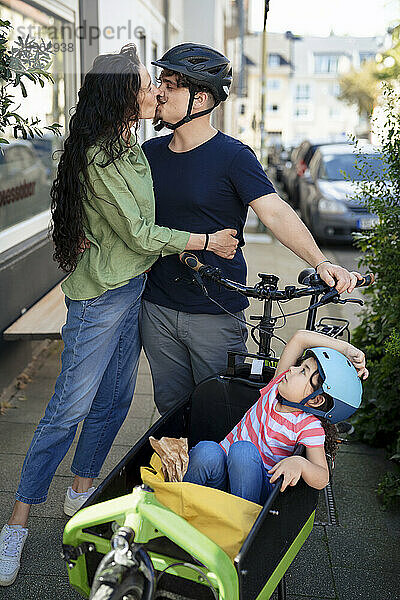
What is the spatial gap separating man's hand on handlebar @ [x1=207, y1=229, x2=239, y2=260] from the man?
109 mm

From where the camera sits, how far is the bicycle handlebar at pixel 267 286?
2729 mm

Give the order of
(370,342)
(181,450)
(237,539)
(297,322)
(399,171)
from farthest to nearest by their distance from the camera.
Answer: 1. (297,322)
2. (370,342)
3. (399,171)
4. (181,450)
5. (237,539)

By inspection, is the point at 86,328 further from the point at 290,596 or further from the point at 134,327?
the point at 290,596

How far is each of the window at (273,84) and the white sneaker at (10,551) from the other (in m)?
79.0

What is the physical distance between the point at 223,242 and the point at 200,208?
0.62ft

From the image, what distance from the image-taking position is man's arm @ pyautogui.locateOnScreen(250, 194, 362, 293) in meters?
2.86

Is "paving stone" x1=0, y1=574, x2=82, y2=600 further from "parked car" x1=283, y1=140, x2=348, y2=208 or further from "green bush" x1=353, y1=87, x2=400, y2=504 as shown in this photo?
"parked car" x1=283, y1=140, x2=348, y2=208

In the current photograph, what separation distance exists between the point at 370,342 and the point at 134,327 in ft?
7.46

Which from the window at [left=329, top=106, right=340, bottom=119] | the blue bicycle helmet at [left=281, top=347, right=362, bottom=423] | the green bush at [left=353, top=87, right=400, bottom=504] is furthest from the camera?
the window at [left=329, top=106, right=340, bottom=119]

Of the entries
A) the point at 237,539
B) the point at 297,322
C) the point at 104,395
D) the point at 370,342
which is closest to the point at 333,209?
the point at 297,322

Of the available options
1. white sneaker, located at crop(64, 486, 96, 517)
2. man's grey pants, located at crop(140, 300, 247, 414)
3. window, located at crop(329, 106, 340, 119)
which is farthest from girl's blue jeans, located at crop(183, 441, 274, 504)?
window, located at crop(329, 106, 340, 119)

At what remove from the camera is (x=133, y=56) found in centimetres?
286

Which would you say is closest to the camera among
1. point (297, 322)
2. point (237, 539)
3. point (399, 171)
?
point (237, 539)

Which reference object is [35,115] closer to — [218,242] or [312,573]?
[218,242]
